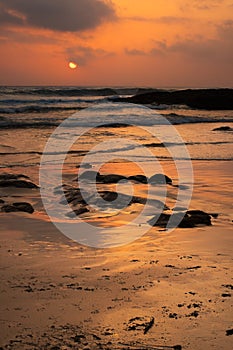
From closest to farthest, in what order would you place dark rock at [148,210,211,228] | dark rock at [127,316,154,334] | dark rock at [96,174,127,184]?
dark rock at [127,316,154,334], dark rock at [148,210,211,228], dark rock at [96,174,127,184]

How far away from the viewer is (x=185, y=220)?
5.25m

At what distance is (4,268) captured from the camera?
147 inches

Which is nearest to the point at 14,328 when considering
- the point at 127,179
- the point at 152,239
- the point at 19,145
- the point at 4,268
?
the point at 4,268

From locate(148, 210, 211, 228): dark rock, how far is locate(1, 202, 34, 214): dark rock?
1424 millimetres

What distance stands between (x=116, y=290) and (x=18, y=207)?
107 inches

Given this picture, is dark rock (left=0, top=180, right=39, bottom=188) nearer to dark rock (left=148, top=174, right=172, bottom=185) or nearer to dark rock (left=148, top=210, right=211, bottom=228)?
dark rock (left=148, top=174, right=172, bottom=185)

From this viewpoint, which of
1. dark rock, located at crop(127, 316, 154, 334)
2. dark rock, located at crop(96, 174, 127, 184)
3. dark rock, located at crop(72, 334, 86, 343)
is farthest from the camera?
dark rock, located at crop(96, 174, 127, 184)

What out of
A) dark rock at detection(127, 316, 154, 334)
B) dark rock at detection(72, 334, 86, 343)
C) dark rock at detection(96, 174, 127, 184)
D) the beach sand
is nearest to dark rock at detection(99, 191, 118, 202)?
dark rock at detection(96, 174, 127, 184)

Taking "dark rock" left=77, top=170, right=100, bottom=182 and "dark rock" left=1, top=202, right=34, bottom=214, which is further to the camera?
"dark rock" left=77, top=170, right=100, bottom=182

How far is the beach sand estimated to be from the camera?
2.67 metres

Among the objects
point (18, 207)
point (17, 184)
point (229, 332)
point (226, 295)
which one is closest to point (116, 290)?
point (226, 295)

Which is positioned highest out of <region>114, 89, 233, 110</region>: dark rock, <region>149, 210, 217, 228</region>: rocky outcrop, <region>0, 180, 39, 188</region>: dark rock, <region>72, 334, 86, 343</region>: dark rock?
<region>114, 89, 233, 110</region>: dark rock

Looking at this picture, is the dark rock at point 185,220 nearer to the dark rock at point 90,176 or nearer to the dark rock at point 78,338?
the dark rock at point 90,176

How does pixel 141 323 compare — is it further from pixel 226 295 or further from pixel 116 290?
pixel 226 295
